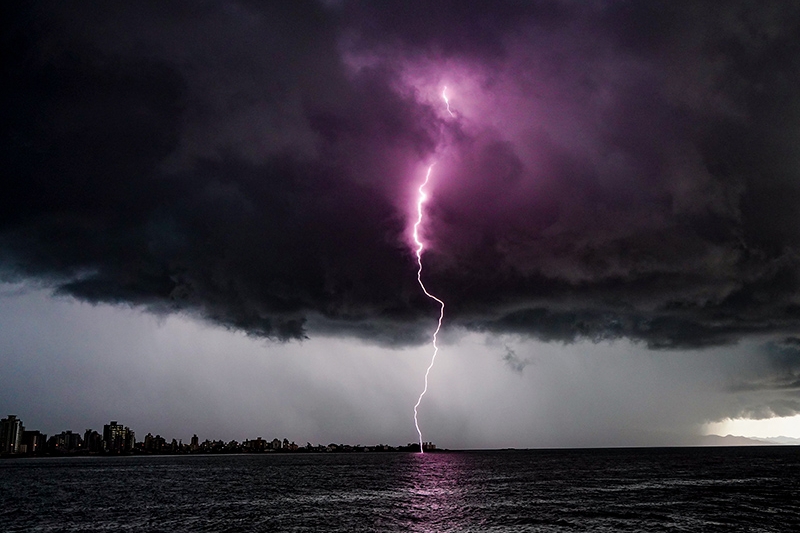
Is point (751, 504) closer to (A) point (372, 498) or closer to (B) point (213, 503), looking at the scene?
(A) point (372, 498)

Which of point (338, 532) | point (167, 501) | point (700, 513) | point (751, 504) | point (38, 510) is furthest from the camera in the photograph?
point (167, 501)

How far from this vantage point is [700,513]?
77125 millimetres

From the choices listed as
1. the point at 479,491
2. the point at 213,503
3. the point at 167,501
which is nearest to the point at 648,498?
the point at 479,491

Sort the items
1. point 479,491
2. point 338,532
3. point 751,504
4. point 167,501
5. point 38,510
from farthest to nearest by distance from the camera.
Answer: point 479,491, point 167,501, point 38,510, point 751,504, point 338,532

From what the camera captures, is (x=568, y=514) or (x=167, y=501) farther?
(x=167, y=501)

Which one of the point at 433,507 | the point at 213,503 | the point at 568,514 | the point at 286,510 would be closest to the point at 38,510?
the point at 213,503

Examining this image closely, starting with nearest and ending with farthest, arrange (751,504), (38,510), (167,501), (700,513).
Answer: (700,513) < (751,504) < (38,510) < (167,501)

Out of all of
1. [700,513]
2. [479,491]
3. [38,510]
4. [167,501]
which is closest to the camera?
[700,513]

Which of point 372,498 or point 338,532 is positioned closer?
point 338,532

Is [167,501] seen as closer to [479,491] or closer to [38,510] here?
[38,510]

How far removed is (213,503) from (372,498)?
90.9 ft

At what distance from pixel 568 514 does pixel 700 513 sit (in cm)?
1789

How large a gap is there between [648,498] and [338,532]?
5667 cm

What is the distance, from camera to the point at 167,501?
333 feet
